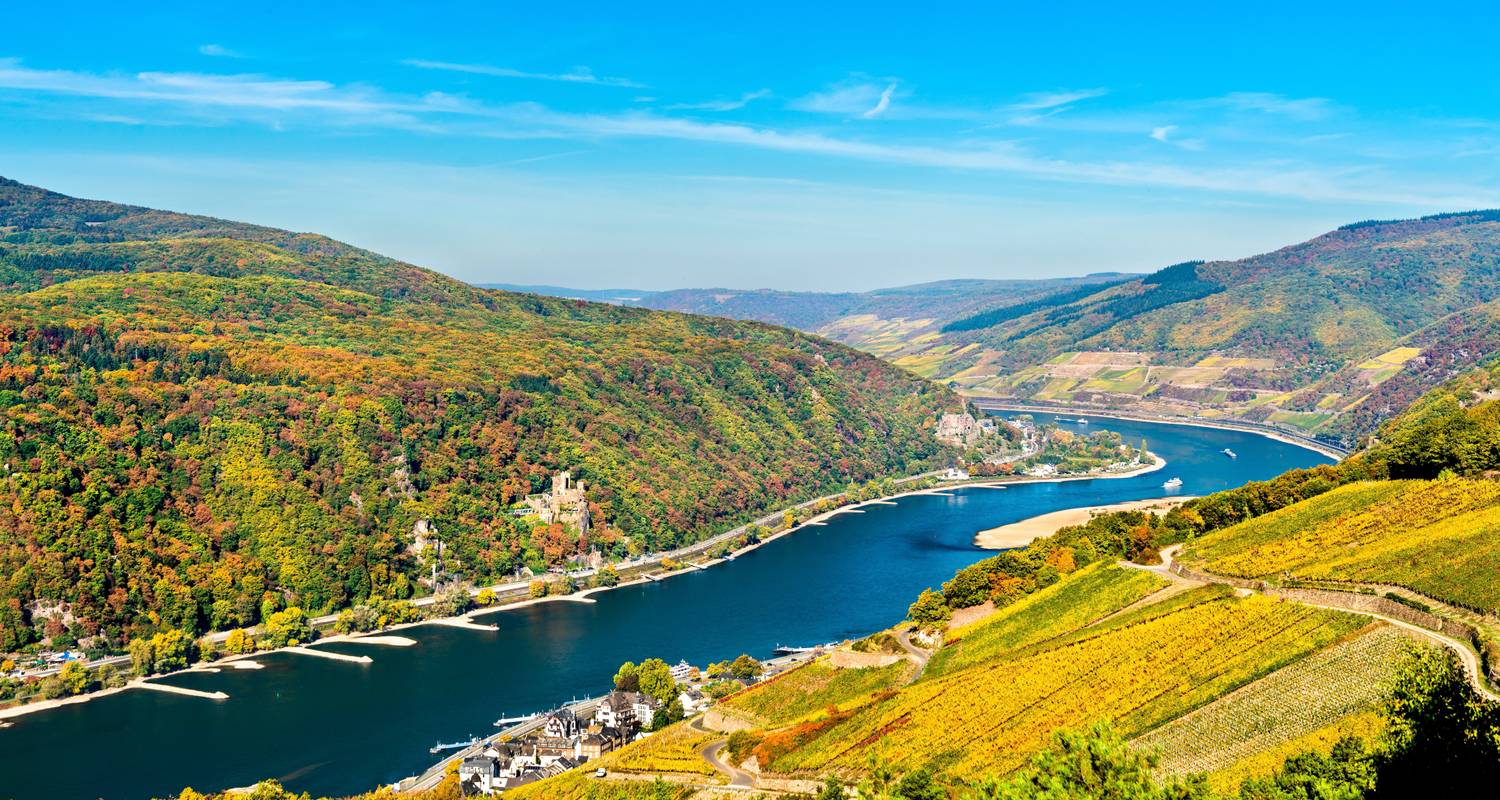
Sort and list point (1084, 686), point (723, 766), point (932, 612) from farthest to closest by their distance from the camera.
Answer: point (932, 612) < point (723, 766) < point (1084, 686)

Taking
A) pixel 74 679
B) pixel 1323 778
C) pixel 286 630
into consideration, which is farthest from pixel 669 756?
pixel 286 630

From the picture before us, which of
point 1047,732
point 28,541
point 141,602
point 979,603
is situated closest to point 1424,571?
point 1047,732

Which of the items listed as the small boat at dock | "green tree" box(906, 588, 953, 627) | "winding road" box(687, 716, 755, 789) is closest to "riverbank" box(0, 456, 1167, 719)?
the small boat at dock

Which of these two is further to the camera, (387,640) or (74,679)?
(387,640)

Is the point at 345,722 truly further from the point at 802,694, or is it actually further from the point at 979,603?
the point at 979,603

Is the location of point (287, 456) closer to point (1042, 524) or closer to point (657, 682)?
point (657, 682)

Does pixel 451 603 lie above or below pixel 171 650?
above

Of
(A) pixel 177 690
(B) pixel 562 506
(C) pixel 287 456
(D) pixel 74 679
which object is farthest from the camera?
(B) pixel 562 506
